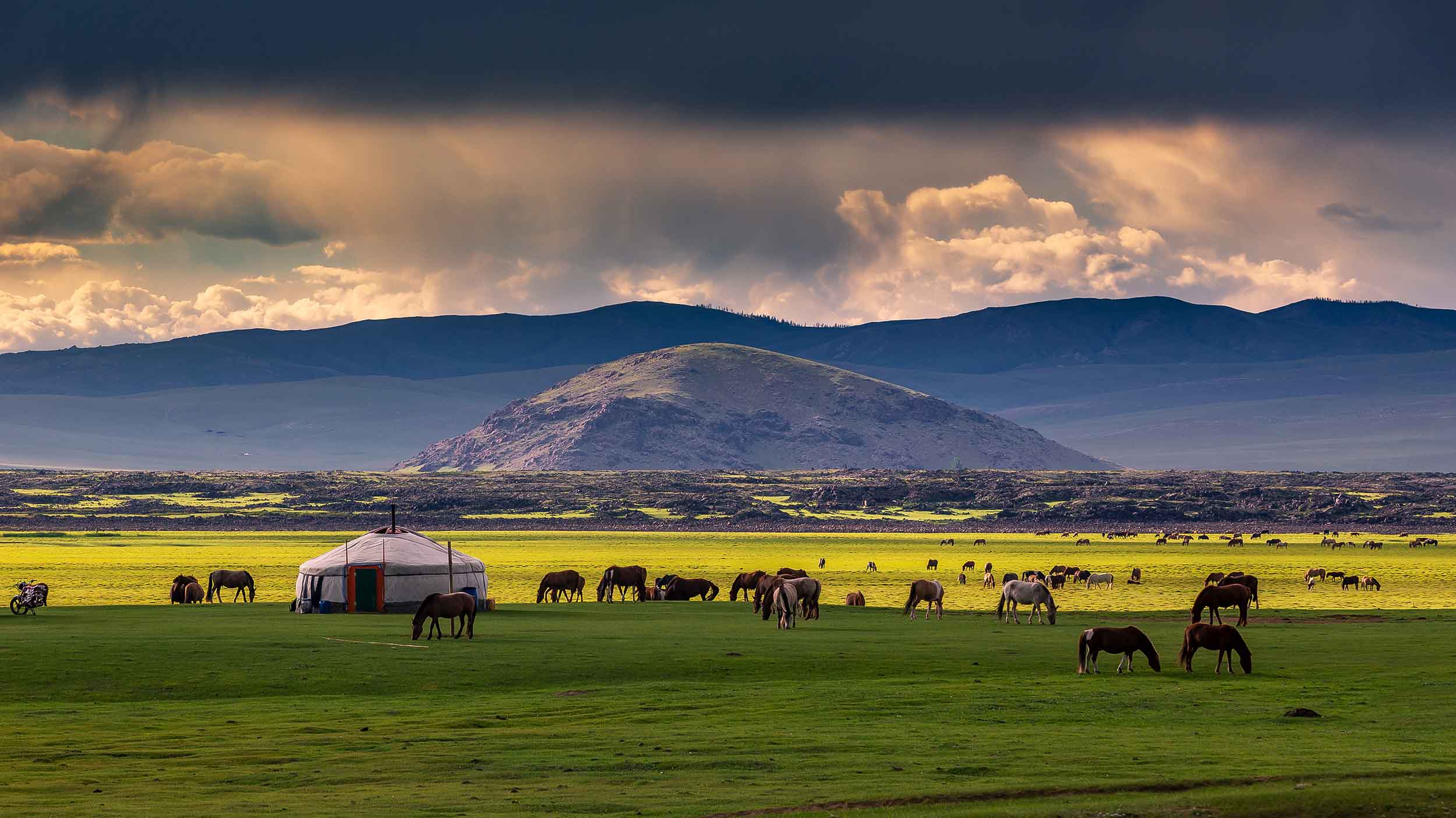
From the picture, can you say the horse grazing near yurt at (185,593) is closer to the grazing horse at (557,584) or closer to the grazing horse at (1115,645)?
the grazing horse at (557,584)

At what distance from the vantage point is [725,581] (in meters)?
92.0

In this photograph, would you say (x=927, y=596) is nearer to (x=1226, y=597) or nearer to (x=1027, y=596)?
(x=1027, y=596)

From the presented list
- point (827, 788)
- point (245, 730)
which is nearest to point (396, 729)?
point (245, 730)

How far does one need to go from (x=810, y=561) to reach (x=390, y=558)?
182ft

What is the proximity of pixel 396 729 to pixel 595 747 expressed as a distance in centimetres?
459

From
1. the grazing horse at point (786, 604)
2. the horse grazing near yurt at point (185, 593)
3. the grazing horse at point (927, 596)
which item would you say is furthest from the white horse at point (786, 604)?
the horse grazing near yurt at point (185, 593)

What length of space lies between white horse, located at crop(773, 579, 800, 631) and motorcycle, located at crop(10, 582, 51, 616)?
27010 millimetres

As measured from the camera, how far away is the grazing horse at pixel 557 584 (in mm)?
73375

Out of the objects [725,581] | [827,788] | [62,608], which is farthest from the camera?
[725,581]

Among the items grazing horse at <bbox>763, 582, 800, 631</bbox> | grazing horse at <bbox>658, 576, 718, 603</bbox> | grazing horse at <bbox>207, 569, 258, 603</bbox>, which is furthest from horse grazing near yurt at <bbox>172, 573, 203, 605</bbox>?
grazing horse at <bbox>763, 582, 800, 631</bbox>

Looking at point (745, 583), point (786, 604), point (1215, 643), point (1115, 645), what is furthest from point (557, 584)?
point (1215, 643)

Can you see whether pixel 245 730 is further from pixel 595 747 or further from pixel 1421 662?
pixel 1421 662

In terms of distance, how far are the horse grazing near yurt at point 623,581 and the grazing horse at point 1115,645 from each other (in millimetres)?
36664

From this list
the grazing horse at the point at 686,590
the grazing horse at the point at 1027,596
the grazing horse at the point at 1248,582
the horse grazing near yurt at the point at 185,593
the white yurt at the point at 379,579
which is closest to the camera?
the grazing horse at the point at 1027,596
